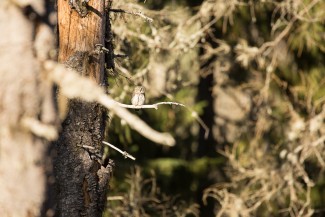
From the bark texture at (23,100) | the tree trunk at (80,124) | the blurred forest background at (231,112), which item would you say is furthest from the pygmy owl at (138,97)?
the blurred forest background at (231,112)

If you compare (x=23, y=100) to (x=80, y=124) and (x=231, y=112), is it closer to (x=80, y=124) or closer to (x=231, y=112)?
(x=80, y=124)

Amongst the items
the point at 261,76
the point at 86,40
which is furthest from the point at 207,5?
the point at 86,40

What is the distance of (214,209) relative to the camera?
10.6 meters

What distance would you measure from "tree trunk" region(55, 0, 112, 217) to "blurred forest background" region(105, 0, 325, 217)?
3.21m

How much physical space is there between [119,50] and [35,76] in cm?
418

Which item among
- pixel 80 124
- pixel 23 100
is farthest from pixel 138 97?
pixel 23 100

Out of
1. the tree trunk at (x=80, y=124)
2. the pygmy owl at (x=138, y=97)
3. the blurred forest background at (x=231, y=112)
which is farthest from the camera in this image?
the blurred forest background at (x=231, y=112)

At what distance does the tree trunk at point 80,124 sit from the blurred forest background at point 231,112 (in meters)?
3.21

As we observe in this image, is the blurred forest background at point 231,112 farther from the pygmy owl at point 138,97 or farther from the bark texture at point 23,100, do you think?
the bark texture at point 23,100

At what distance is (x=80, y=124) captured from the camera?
12.9 feet

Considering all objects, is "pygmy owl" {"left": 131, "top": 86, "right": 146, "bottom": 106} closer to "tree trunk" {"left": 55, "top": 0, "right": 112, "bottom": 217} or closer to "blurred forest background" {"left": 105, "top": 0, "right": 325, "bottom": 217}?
"tree trunk" {"left": 55, "top": 0, "right": 112, "bottom": 217}

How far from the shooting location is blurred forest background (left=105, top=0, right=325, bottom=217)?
7906mm

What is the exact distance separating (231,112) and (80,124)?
722cm

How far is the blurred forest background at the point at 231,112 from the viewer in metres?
7.91
